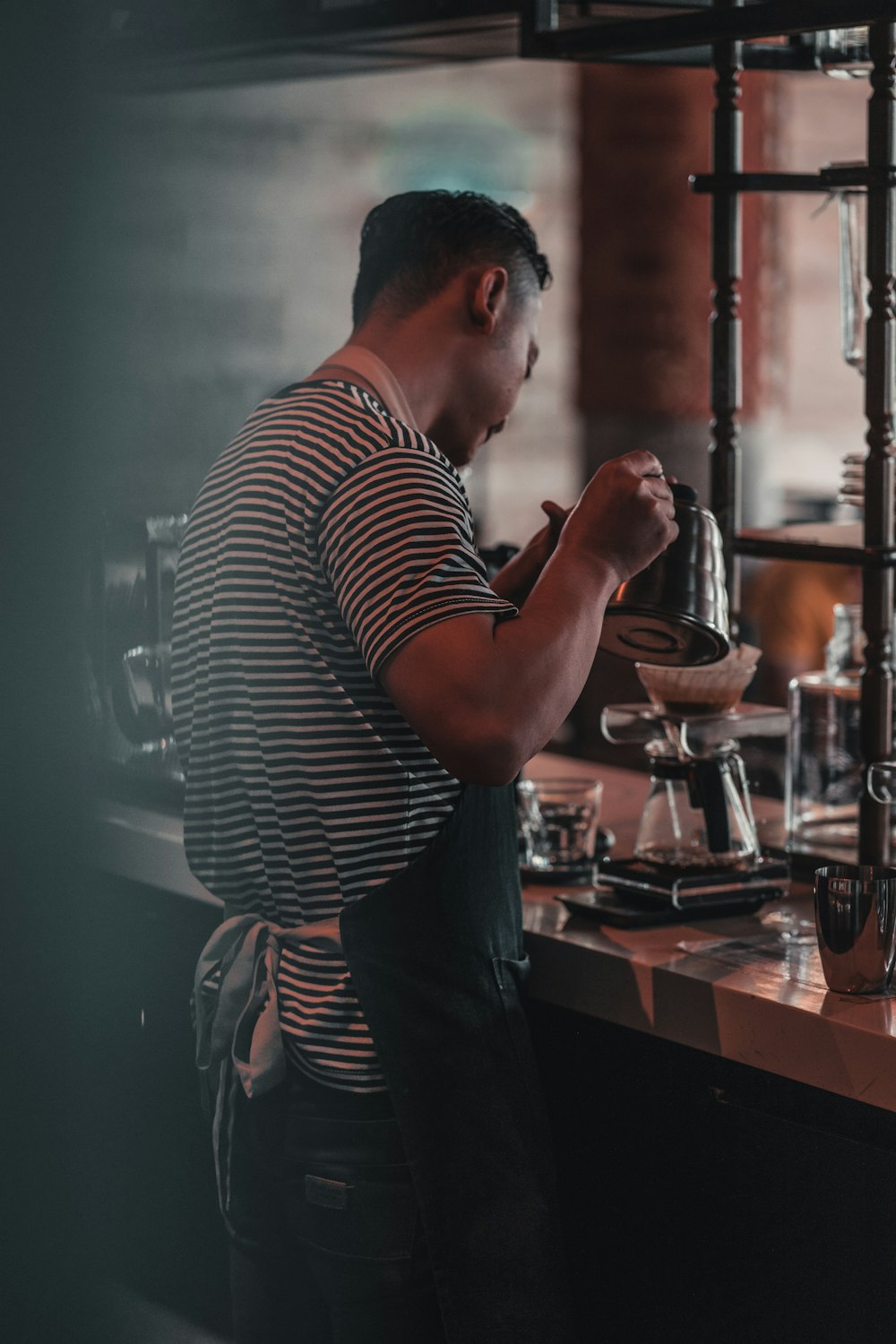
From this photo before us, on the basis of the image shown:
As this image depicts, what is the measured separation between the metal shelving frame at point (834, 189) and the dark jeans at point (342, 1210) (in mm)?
598

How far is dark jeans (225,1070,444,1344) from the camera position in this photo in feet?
4.09

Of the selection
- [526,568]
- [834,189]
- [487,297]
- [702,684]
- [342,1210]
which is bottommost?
[342,1210]

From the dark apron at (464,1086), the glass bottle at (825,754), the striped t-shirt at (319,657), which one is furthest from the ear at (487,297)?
the glass bottle at (825,754)

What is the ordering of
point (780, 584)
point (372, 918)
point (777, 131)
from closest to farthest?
point (372, 918), point (780, 584), point (777, 131)

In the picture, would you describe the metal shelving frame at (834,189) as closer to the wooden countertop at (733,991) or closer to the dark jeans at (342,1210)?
the wooden countertop at (733,991)

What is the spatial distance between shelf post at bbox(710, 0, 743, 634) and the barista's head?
0.41 metres

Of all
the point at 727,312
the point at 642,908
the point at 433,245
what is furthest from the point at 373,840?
the point at 727,312

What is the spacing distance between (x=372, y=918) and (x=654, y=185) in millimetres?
3945

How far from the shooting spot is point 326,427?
3.97 ft

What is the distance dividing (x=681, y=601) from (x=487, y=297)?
0.99ft

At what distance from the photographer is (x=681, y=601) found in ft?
4.50

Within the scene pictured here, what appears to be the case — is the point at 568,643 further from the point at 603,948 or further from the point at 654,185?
the point at 654,185

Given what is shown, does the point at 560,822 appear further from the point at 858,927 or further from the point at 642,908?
the point at 858,927

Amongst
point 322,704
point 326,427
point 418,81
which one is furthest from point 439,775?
point 418,81
